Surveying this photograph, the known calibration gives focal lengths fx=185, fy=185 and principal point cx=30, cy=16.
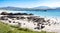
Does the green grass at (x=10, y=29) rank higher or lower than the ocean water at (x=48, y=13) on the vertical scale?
lower

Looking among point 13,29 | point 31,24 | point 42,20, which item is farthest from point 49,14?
point 13,29

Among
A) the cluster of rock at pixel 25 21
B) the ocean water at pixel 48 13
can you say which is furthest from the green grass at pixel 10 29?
the ocean water at pixel 48 13

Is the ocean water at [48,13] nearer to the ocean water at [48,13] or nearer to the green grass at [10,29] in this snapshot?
the ocean water at [48,13]

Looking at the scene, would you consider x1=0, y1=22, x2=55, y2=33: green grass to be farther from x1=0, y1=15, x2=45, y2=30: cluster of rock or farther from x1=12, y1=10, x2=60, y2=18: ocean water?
x1=12, y1=10, x2=60, y2=18: ocean water

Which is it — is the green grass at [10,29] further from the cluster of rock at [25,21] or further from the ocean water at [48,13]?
the ocean water at [48,13]

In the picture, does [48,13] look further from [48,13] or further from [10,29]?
[10,29]

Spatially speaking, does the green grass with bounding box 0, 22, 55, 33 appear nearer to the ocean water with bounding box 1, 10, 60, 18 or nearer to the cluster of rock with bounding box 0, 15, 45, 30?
the cluster of rock with bounding box 0, 15, 45, 30

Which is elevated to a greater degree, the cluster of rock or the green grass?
the cluster of rock

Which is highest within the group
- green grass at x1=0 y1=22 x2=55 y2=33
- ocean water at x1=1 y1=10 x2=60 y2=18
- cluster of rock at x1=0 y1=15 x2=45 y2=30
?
ocean water at x1=1 y1=10 x2=60 y2=18

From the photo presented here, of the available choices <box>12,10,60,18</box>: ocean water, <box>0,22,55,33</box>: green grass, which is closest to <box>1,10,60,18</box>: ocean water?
<box>12,10,60,18</box>: ocean water

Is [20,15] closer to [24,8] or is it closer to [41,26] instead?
[24,8]

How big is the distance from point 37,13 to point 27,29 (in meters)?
0.34

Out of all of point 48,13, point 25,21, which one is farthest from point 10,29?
point 48,13

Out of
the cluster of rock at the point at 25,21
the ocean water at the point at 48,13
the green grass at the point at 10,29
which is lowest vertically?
the green grass at the point at 10,29
